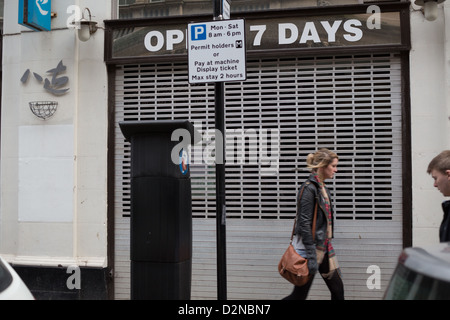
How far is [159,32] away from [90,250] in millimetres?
3336

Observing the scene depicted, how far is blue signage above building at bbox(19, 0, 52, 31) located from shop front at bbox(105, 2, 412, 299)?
90 centimetres

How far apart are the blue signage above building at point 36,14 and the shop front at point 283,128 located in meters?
0.90

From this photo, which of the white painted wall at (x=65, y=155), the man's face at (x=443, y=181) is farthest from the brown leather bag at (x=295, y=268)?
the white painted wall at (x=65, y=155)

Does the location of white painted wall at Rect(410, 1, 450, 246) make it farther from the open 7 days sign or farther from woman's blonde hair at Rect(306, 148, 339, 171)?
the open 7 days sign

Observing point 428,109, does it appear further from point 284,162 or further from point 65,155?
point 65,155

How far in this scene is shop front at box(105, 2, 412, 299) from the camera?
6.73 meters

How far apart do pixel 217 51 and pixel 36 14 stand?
368 centimetres

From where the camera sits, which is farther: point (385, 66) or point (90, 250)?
point (90, 250)

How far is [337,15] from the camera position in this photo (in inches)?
268

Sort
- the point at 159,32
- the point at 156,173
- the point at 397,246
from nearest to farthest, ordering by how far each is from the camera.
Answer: the point at 156,173, the point at 397,246, the point at 159,32

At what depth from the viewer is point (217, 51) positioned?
15.6 feet

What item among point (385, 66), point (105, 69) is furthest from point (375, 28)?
point (105, 69)

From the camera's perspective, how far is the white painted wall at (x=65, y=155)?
731 cm
